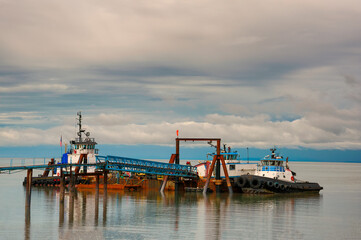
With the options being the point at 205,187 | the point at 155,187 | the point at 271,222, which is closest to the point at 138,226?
the point at 271,222

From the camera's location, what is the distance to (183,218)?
47844mm

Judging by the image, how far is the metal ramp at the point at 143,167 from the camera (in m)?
57.1

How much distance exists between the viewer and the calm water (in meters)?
39.0

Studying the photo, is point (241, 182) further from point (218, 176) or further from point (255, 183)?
point (218, 176)

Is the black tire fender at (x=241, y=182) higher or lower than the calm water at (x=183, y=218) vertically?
higher

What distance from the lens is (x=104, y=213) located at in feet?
164

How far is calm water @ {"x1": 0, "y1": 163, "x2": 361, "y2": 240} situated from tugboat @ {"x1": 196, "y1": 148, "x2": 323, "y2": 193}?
9.70 ft

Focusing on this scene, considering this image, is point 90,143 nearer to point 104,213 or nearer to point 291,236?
point 104,213

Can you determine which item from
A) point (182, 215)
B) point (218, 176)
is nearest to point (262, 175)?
point (218, 176)

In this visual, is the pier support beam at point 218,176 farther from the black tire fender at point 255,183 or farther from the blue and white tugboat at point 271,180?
the black tire fender at point 255,183

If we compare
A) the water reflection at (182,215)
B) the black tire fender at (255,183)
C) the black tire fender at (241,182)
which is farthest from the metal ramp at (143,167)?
the black tire fender at (255,183)

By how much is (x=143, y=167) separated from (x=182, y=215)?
52.7 feet

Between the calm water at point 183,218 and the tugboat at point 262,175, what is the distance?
2956 millimetres

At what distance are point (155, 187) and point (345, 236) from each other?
41.8 m
